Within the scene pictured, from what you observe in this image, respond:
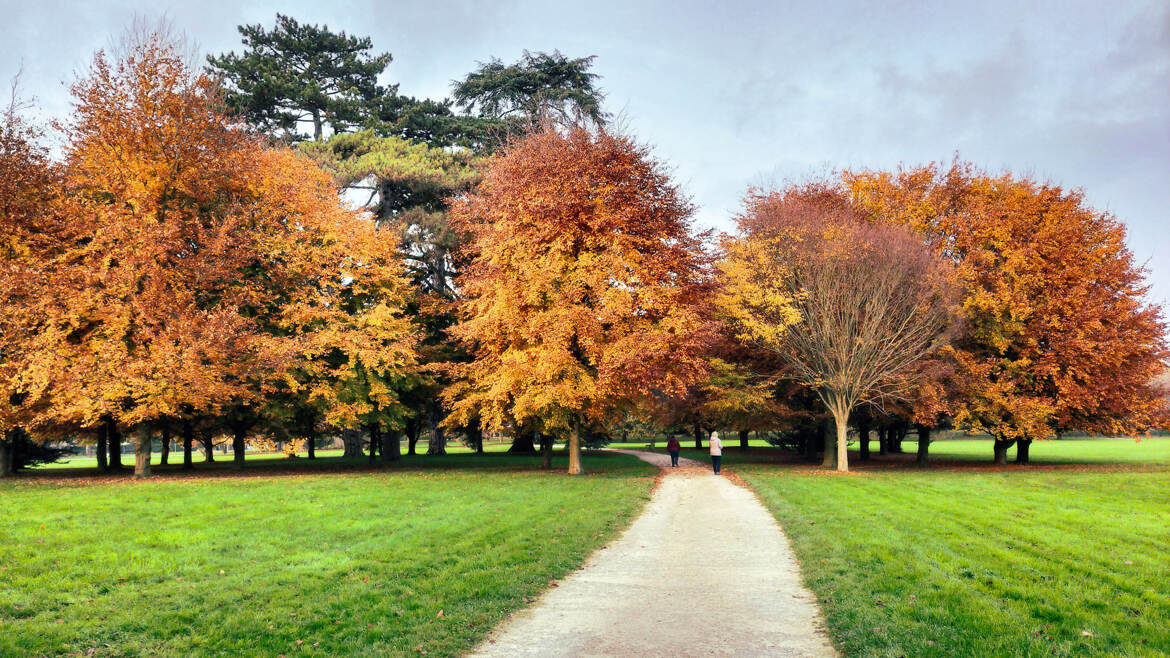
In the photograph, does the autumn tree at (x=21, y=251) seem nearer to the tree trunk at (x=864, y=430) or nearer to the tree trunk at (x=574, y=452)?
the tree trunk at (x=574, y=452)

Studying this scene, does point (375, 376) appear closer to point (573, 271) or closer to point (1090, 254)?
point (573, 271)

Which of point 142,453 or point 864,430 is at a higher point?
point 142,453

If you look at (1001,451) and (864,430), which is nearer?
(1001,451)

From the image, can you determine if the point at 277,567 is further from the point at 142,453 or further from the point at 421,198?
the point at 421,198

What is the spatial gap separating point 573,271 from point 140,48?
16.9 metres

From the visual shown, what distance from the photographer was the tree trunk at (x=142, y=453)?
2261 cm

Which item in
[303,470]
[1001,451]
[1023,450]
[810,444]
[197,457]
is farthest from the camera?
[197,457]

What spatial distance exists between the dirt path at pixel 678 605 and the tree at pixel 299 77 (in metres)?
32.9

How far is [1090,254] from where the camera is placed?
28.7 meters

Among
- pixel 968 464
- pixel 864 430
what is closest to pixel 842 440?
pixel 968 464

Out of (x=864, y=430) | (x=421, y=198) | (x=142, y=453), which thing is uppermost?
(x=421, y=198)

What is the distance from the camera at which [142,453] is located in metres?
23.0

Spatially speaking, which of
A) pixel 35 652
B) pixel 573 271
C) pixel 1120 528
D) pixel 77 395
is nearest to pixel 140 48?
pixel 77 395

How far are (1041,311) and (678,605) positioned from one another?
2762 centimetres
